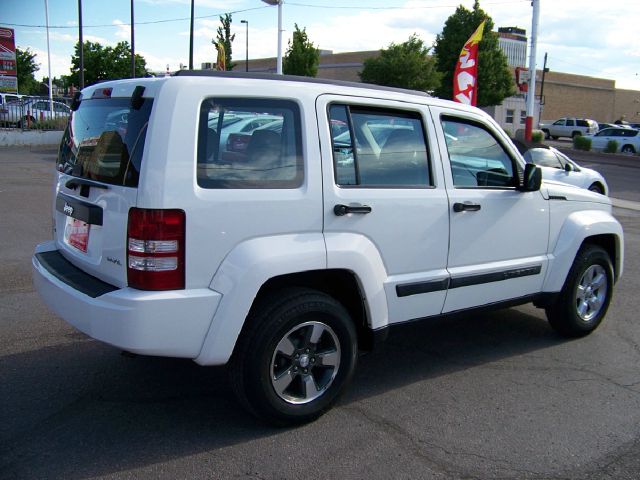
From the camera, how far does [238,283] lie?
320 cm

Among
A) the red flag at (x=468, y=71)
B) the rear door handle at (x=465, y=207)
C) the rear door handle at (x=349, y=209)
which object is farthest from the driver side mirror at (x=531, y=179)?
the red flag at (x=468, y=71)

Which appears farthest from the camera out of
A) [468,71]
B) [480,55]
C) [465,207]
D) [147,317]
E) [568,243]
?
[480,55]

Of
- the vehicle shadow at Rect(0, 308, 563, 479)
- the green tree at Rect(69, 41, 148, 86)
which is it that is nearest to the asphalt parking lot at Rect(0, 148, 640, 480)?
the vehicle shadow at Rect(0, 308, 563, 479)

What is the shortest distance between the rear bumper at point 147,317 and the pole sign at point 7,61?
38.7 metres

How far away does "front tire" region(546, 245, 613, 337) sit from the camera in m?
5.09

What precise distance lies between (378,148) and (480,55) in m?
40.1

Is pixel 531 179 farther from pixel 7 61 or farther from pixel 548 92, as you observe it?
pixel 548 92

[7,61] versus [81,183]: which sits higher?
[7,61]

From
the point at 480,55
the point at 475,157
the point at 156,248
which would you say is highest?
the point at 480,55

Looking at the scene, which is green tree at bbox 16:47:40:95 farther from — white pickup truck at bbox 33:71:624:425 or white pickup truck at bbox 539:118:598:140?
white pickup truck at bbox 33:71:624:425

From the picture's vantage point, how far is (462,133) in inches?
175

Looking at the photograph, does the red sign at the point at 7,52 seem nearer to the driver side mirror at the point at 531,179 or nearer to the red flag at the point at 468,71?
the red flag at the point at 468,71

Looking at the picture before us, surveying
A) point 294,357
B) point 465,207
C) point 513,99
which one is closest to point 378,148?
point 465,207

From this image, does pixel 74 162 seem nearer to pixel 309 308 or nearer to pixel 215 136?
pixel 215 136
